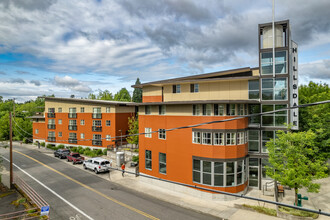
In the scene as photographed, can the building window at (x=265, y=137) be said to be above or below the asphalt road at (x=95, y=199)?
above

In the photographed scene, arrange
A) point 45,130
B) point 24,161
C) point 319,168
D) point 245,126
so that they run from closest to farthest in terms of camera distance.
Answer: point 319,168, point 245,126, point 24,161, point 45,130

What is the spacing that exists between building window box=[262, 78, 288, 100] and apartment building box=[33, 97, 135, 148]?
2747cm

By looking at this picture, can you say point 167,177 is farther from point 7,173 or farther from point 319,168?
point 7,173

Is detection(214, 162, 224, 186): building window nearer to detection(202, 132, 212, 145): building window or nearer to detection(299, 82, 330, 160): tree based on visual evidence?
detection(202, 132, 212, 145): building window

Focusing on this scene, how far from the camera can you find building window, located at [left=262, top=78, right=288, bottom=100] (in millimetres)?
22953

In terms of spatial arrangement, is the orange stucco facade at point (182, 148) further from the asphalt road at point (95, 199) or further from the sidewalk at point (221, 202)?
the asphalt road at point (95, 199)

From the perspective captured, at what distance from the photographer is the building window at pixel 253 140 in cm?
2445

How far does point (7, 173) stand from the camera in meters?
31.5

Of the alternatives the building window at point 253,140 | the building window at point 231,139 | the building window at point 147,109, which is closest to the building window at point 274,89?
the building window at point 253,140

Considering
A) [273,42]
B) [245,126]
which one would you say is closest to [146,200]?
[245,126]

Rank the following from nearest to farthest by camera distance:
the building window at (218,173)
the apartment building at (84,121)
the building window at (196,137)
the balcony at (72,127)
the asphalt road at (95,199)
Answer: the asphalt road at (95,199)
the building window at (218,173)
the building window at (196,137)
the apartment building at (84,121)
the balcony at (72,127)

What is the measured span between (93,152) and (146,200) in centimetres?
2363

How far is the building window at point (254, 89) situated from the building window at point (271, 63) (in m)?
1.38

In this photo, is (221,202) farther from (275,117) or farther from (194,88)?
(194,88)
